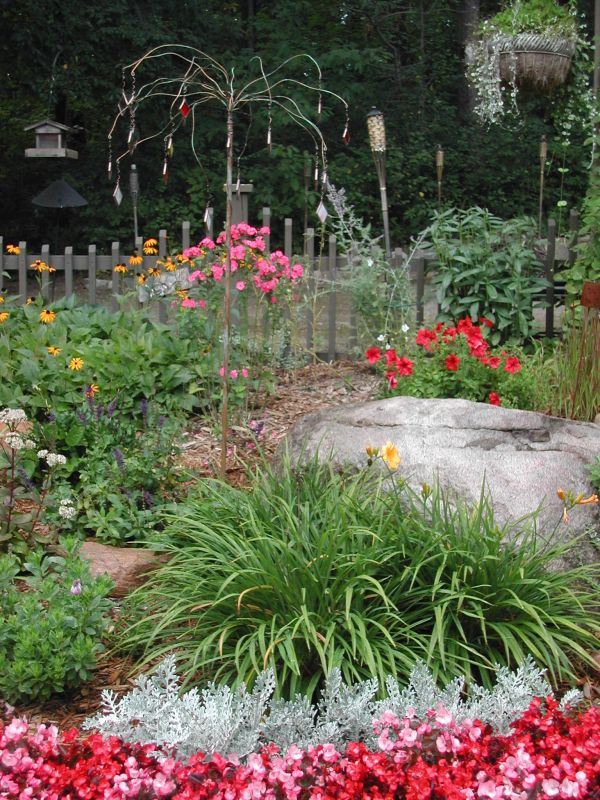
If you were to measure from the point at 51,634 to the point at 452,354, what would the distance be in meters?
3.17

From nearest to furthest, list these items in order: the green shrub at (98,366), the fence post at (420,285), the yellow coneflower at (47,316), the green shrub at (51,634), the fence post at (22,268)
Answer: the green shrub at (51,634), the green shrub at (98,366), the yellow coneflower at (47,316), the fence post at (420,285), the fence post at (22,268)

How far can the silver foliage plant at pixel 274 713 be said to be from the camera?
2402mm

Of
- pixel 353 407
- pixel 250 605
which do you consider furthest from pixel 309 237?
pixel 250 605

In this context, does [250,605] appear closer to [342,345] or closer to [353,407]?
[353,407]

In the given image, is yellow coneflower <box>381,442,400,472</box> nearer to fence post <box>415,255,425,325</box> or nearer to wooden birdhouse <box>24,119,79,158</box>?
fence post <box>415,255,425,325</box>

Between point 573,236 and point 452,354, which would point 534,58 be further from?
point 452,354

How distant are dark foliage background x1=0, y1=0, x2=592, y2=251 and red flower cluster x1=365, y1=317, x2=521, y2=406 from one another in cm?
811

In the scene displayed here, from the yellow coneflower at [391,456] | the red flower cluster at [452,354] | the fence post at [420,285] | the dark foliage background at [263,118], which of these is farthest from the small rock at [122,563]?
the dark foliage background at [263,118]

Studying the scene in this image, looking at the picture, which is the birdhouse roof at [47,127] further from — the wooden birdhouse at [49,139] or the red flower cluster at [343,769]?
the red flower cluster at [343,769]

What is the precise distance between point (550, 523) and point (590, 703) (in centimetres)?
86

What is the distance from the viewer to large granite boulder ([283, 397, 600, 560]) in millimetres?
3734

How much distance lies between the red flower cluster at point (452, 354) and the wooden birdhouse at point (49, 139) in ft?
17.2

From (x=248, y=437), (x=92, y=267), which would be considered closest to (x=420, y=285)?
(x=92, y=267)

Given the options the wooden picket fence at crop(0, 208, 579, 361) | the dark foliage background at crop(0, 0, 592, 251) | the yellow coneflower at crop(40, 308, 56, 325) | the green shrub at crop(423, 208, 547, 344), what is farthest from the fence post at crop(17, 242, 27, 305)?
the dark foliage background at crop(0, 0, 592, 251)
